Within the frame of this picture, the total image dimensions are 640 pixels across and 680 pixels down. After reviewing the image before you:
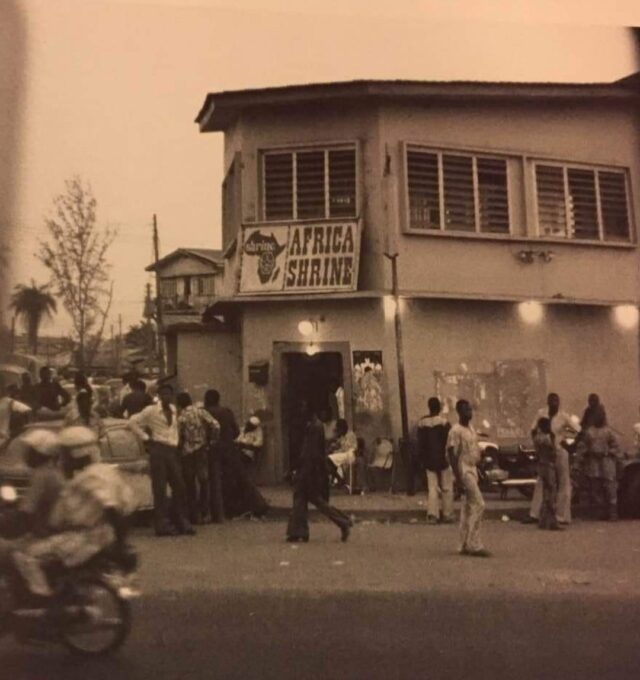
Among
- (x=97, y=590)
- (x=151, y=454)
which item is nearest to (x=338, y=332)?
(x=151, y=454)

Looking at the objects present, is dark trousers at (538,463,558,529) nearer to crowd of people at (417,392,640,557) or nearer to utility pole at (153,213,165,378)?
crowd of people at (417,392,640,557)

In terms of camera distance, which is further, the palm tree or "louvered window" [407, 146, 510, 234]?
"louvered window" [407, 146, 510, 234]

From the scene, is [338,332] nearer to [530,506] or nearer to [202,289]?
[202,289]

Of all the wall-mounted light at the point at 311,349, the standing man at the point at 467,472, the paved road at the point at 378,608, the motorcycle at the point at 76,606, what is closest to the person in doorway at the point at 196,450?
the paved road at the point at 378,608

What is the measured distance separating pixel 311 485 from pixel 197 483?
500 mm

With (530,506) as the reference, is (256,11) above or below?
above

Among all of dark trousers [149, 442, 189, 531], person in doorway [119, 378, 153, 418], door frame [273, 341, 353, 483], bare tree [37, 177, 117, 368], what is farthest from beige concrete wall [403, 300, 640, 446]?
bare tree [37, 177, 117, 368]

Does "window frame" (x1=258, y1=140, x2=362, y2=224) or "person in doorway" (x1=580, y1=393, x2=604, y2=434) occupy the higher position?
"window frame" (x1=258, y1=140, x2=362, y2=224)

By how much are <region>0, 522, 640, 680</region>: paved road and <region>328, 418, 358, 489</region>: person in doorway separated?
293 millimetres

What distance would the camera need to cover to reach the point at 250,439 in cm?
339

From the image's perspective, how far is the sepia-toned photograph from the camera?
8.51ft

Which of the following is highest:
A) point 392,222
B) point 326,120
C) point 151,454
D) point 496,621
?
point 326,120

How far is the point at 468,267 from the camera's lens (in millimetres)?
3656

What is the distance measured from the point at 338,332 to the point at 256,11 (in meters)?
1.33
